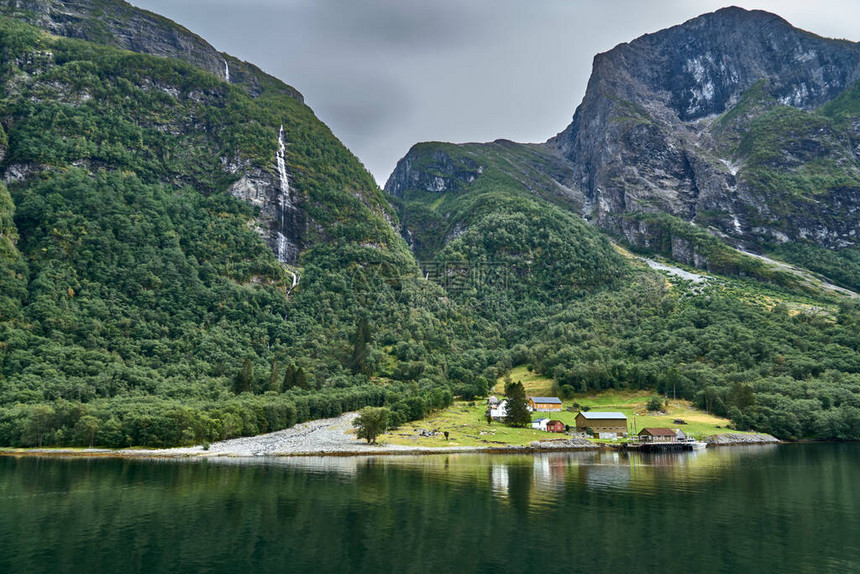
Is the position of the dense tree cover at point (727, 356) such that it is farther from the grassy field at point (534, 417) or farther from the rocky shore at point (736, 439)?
the rocky shore at point (736, 439)

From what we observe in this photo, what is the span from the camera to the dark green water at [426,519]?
33.7m

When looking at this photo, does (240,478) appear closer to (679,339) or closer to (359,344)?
(359,344)

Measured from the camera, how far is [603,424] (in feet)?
372

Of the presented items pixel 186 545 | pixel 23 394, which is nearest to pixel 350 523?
pixel 186 545

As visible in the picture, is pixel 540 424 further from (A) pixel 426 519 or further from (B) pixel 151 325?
(B) pixel 151 325

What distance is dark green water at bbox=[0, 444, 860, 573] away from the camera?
33688 mm

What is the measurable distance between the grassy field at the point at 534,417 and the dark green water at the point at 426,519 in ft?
88.9

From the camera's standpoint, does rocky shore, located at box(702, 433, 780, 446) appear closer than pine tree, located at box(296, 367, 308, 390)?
Yes

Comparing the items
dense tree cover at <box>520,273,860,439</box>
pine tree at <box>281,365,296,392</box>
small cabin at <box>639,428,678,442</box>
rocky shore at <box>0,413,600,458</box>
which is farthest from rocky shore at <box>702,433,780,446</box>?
pine tree at <box>281,365,296,392</box>

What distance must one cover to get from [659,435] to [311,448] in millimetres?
69768

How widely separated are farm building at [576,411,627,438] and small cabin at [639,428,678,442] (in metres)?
6.21

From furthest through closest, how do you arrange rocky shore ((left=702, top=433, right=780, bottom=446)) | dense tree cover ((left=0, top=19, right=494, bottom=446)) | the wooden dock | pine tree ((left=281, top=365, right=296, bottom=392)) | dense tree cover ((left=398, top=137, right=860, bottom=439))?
pine tree ((left=281, top=365, right=296, bottom=392)) < dense tree cover ((left=398, top=137, right=860, bottom=439)) < rocky shore ((left=702, top=433, right=780, bottom=446)) < dense tree cover ((left=0, top=19, right=494, bottom=446)) < the wooden dock

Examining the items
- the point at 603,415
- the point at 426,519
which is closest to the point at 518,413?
the point at 603,415

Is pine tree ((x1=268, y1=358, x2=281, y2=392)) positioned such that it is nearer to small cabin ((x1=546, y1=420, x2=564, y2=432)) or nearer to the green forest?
the green forest
